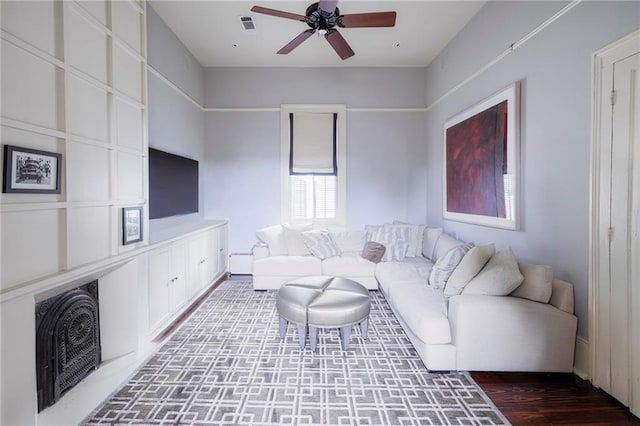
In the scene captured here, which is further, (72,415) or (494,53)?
(494,53)

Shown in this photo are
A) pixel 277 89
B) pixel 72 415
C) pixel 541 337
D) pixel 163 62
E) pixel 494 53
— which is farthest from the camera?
pixel 277 89

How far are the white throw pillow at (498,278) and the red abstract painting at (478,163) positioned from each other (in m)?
0.73

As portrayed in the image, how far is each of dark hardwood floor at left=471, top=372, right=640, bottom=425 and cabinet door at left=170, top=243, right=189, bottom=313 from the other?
9.59ft

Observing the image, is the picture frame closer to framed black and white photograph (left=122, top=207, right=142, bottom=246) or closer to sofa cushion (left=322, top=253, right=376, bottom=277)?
sofa cushion (left=322, top=253, right=376, bottom=277)

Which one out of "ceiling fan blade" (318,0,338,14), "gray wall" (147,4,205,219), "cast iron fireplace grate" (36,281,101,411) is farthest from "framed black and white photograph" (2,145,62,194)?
"ceiling fan blade" (318,0,338,14)

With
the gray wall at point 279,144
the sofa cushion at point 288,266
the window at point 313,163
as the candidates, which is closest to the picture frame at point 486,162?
the gray wall at point 279,144

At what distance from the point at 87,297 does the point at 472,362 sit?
9.57 feet

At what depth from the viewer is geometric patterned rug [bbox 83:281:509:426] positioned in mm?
1727

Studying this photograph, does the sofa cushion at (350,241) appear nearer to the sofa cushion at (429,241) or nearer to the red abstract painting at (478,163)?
the sofa cushion at (429,241)

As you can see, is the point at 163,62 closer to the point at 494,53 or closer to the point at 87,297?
the point at 87,297

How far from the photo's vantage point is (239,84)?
4.79 meters

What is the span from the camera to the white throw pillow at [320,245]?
158 inches

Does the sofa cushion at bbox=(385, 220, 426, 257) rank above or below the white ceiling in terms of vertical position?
below

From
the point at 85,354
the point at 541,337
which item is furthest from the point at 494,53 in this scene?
the point at 85,354
